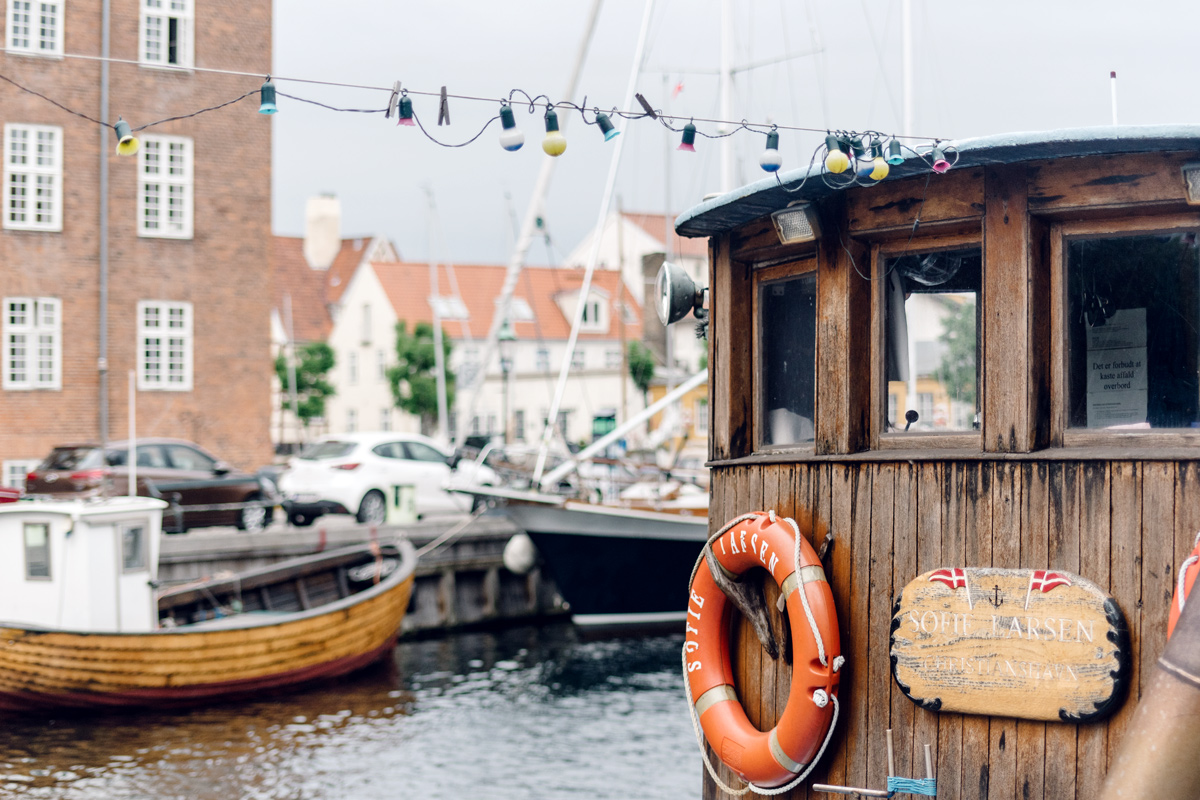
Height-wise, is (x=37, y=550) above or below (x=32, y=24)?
below

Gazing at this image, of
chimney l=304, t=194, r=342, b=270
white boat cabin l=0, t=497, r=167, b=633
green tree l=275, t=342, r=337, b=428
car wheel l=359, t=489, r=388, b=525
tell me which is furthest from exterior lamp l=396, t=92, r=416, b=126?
chimney l=304, t=194, r=342, b=270

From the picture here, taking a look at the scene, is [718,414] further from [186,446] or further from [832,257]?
[186,446]

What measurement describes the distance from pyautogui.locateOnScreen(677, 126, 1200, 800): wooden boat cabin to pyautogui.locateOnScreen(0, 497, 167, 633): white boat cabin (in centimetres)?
1053

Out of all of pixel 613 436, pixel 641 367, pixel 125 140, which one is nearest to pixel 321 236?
pixel 641 367

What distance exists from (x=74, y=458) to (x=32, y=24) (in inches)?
441

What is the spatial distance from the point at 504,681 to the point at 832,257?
12311 millimetres

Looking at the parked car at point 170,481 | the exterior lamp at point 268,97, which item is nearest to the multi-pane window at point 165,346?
the parked car at point 170,481

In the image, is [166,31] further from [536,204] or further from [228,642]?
[228,642]

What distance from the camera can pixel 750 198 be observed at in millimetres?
5953

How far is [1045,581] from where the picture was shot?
5016 mm

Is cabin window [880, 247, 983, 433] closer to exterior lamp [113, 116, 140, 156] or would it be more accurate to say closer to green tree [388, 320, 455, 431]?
exterior lamp [113, 116, 140, 156]

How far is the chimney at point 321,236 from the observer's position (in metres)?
71.4

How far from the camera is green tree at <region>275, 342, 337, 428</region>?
4953 cm

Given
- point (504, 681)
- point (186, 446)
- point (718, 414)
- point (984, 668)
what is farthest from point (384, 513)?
point (984, 668)
